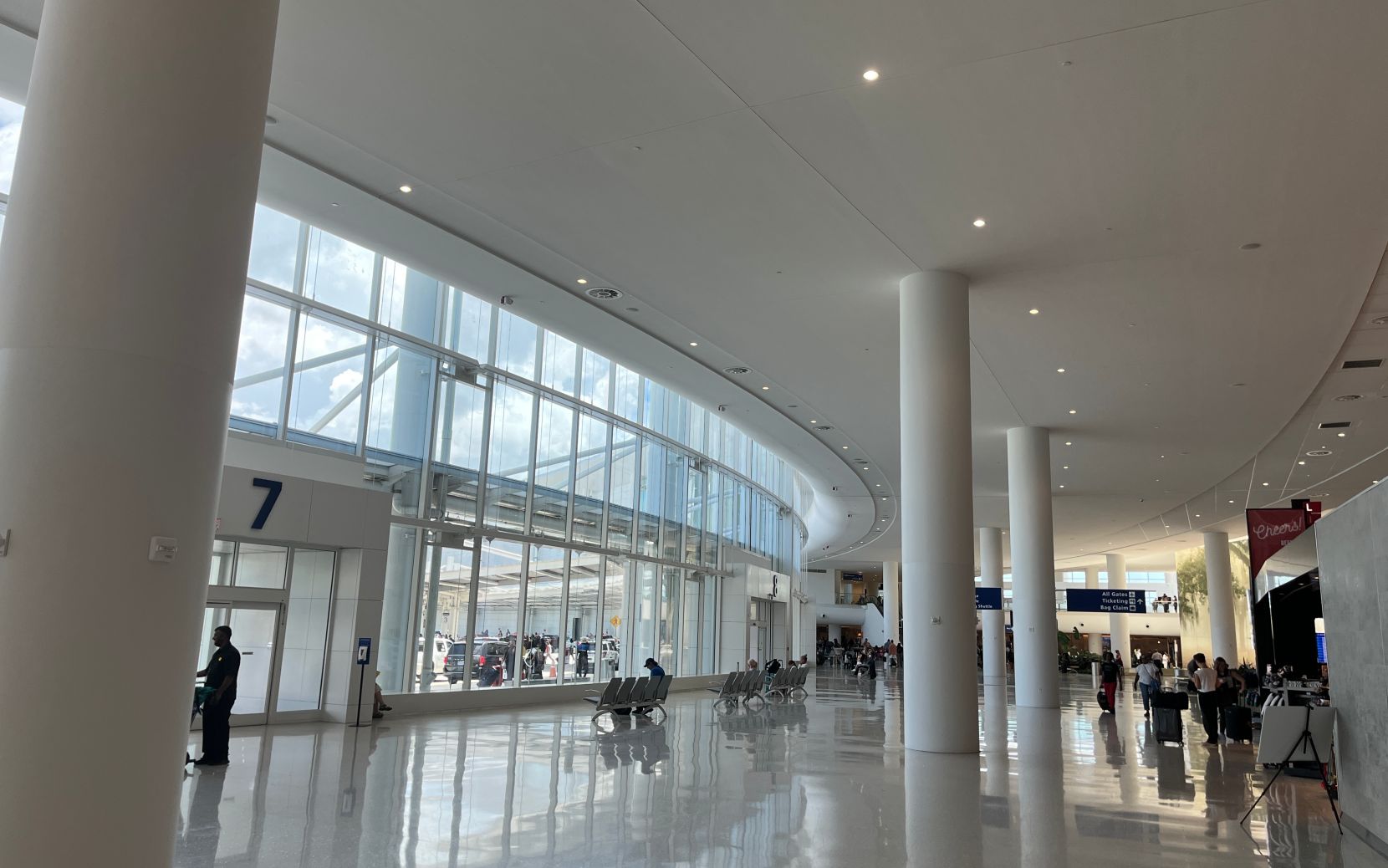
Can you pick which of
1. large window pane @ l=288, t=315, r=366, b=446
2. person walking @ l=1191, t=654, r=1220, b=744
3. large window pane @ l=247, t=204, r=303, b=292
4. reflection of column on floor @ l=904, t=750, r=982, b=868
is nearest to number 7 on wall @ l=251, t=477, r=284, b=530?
large window pane @ l=288, t=315, r=366, b=446

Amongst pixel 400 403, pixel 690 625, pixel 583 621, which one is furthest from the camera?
pixel 690 625

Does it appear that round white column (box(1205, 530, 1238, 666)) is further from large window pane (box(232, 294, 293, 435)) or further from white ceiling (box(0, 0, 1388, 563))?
large window pane (box(232, 294, 293, 435))

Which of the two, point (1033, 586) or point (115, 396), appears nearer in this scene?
point (115, 396)

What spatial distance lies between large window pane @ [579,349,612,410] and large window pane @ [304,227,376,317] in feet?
20.9

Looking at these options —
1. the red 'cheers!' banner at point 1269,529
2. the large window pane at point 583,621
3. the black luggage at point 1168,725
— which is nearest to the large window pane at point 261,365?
the large window pane at point 583,621

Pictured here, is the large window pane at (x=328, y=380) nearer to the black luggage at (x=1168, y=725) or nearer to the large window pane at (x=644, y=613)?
the large window pane at (x=644, y=613)

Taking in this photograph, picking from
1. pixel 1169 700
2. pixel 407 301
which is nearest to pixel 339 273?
pixel 407 301

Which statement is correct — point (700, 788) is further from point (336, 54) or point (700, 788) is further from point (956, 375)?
point (336, 54)

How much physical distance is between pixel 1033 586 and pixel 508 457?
11514 millimetres

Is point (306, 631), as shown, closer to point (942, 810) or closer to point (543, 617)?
point (543, 617)

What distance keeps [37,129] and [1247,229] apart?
1122 centimetres

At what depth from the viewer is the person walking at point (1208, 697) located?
1406 cm

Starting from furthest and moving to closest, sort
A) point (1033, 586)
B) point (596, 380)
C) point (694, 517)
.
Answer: point (694, 517), point (596, 380), point (1033, 586)

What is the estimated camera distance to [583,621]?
20.9 m
